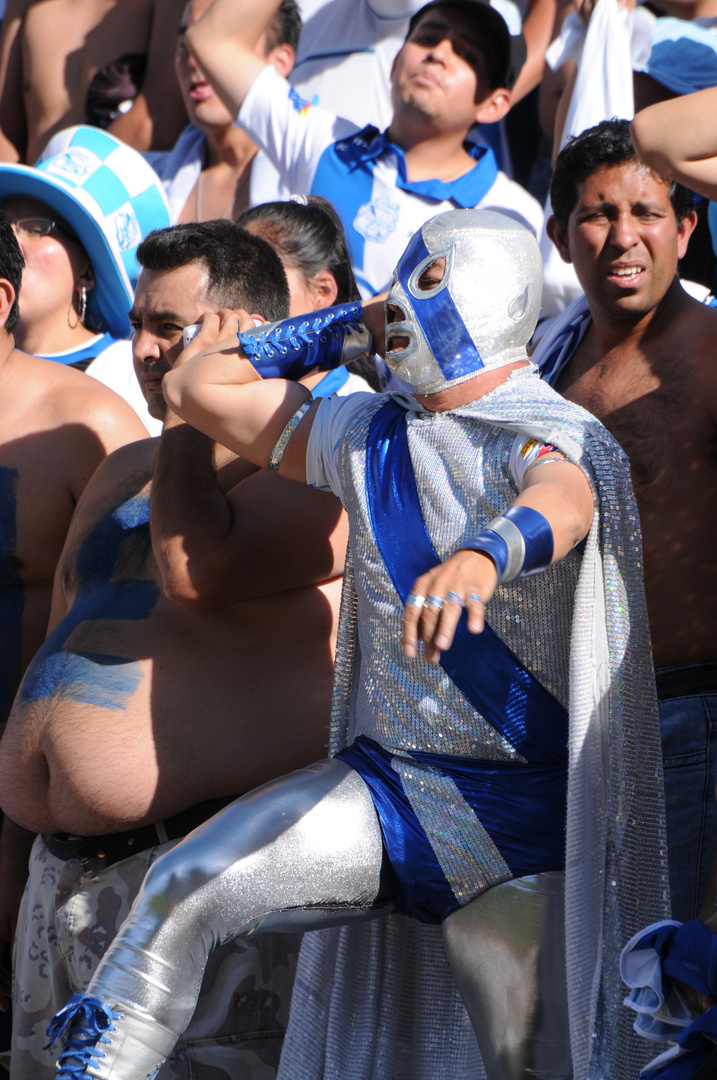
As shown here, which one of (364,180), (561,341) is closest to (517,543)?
(561,341)

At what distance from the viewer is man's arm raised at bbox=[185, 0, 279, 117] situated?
14.8 ft

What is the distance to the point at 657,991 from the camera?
5.49 feet

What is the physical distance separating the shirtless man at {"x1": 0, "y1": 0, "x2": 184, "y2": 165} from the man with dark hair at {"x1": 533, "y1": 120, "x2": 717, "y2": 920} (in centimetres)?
324

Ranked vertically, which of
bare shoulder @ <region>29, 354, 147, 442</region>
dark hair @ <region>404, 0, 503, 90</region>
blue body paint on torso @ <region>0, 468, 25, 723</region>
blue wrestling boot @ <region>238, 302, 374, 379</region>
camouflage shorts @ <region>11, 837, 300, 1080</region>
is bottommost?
camouflage shorts @ <region>11, 837, 300, 1080</region>

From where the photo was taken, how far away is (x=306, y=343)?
8.10 feet

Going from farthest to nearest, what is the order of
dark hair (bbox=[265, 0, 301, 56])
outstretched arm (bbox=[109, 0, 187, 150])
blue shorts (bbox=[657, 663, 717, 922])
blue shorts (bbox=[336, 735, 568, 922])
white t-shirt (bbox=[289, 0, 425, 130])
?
outstretched arm (bbox=[109, 0, 187, 150]) → white t-shirt (bbox=[289, 0, 425, 130]) → dark hair (bbox=[265, 0, 301, 56]) → blue shorts (bbox=[657, 663, 717, 922]) → blue shorts (bbox=[336, 735, 568, 922])

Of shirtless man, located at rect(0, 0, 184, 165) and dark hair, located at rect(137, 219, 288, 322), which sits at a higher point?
shirtless man, located at rect(0, 0, 184, 165)

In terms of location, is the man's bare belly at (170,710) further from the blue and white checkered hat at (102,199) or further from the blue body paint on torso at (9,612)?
the blue and white checkered hat at (102,199)

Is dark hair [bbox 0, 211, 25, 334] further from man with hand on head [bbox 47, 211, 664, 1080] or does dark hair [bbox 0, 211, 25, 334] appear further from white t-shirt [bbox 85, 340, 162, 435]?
man with hand on head [bbox 47, 211, 664, 1080]

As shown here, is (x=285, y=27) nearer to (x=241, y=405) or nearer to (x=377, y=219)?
(x=377, y=219)

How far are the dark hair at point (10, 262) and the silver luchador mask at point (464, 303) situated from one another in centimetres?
179

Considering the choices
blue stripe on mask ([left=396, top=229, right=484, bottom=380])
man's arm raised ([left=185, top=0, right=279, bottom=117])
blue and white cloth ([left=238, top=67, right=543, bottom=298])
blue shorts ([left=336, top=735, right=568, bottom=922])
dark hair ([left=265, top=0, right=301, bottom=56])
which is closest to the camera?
blue shorts ([left=336, top=735, right=568, bottom=922])

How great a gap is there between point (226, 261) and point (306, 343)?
2.18 feet

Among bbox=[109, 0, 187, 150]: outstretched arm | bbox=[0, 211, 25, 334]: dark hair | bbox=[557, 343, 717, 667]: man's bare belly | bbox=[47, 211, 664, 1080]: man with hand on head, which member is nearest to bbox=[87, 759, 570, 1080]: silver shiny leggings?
bbox=[47, 211, 664, 1080]: man with hand on head
